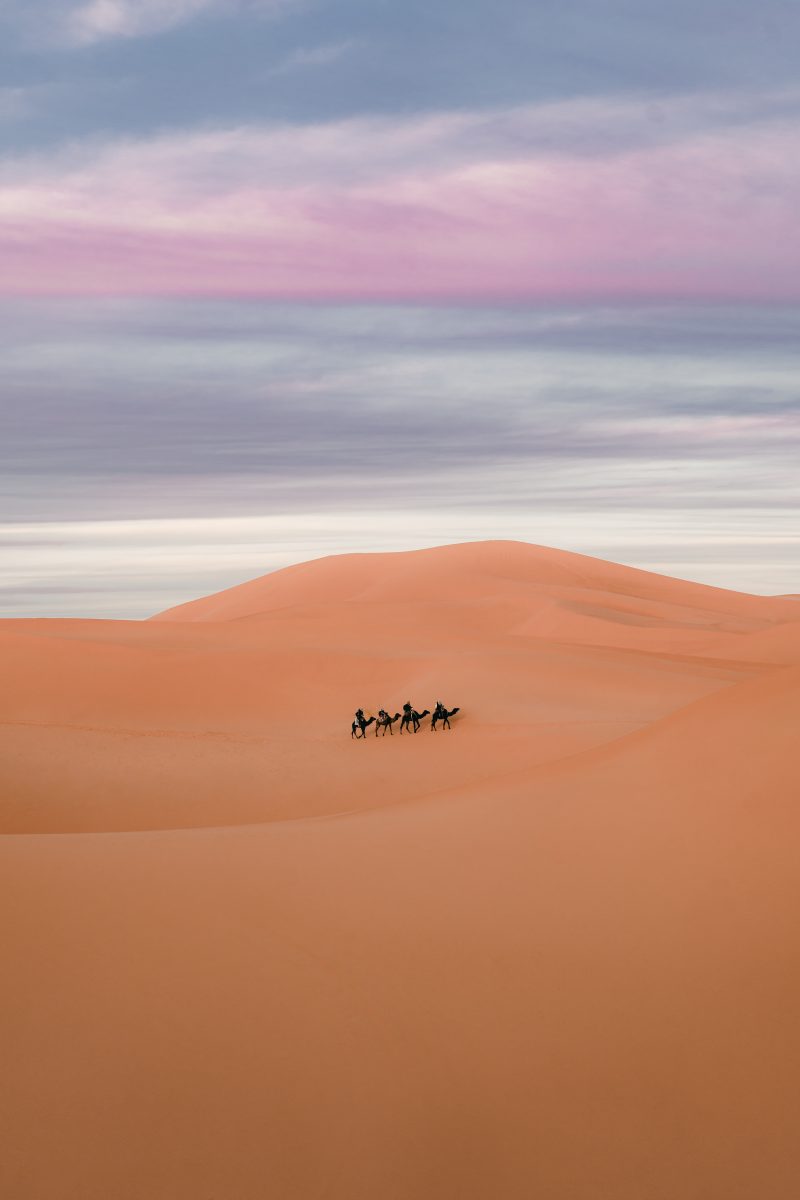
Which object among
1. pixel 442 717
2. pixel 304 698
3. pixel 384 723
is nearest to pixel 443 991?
pixel 384 723

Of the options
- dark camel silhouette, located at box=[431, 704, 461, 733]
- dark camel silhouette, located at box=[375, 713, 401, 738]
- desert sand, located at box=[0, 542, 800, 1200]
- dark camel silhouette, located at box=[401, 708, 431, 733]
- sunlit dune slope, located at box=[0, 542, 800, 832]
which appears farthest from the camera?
dark camel silhouette, located at box=[431, 704, 461, 733]

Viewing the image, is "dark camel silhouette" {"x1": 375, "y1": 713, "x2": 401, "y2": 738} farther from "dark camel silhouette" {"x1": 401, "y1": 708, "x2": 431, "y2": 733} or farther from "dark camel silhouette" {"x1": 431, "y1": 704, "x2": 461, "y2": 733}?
"dark camel silhouette" {"x1": 431, "y1": 704, "x2": 461, "y2": 733}

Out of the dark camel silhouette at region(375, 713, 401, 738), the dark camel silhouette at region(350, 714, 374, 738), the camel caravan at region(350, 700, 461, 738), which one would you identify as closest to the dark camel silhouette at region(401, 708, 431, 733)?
the camel caravan at region(350, 700, 461, 738)

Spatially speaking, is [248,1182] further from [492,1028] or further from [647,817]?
[647,817]

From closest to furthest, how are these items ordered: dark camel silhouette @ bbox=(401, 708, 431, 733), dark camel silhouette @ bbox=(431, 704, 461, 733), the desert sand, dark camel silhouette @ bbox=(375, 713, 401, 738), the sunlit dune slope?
the desert sand < the sunlit dune slope < dark camel silhouette @ bbox=(375, 713, 401, 738) < dark camel silhouette @ bbox=(401, 708, 431, 733) < dark camel silhouette @ bbox=(431, 704, 461, 733)

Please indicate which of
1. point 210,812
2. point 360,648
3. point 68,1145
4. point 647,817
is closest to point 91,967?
point 68,1145

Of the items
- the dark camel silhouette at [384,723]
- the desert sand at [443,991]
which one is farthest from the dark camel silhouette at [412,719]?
the desert sand at [443,991]

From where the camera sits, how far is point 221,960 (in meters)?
6.42

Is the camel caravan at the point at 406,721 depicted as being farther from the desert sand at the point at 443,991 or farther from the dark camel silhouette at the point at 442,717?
the desert sand at the point at 443,991

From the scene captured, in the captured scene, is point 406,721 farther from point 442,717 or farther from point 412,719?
point 442,717

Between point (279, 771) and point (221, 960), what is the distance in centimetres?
1164

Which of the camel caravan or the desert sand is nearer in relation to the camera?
the desert sand

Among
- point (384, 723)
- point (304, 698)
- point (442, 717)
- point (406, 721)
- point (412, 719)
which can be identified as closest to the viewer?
point (384, 723)

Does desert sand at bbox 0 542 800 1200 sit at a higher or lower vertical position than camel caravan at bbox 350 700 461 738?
lower
